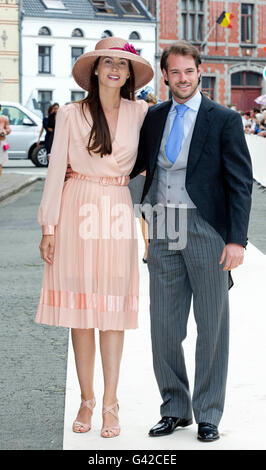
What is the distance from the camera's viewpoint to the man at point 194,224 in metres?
3.87

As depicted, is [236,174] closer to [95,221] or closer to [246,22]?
[95,221]

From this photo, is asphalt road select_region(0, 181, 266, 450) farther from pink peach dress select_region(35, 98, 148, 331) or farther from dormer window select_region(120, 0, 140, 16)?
dormer window select_region(120, 0, 140, 16)

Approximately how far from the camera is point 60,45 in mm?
55844

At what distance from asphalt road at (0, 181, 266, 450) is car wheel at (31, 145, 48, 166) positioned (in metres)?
17.1

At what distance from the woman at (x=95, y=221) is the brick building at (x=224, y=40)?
52149 millimetres

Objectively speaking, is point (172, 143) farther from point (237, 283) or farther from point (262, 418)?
point (237, 283)

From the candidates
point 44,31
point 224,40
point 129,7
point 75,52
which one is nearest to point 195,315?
point 44,31

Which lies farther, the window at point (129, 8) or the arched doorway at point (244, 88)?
the arched doorway at point (244, 88)

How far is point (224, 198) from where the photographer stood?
3.93m

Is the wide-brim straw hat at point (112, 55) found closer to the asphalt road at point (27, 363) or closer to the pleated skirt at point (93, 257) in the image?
the pleated skirt at point (93, 257)

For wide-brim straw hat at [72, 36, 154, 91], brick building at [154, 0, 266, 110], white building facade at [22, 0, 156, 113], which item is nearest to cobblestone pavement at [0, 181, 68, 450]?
wide-brim straw hat at [72, 36, 154, 91]

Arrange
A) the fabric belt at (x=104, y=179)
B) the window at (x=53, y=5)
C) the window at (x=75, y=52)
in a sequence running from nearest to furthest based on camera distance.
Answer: the fabric belt at (x=104, y=179) → the window at (x=75, y=52) → the window at (x=53, y=5)

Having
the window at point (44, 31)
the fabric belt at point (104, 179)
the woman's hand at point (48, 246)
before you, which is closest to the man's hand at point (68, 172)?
the fabric belt at point (104, 179)

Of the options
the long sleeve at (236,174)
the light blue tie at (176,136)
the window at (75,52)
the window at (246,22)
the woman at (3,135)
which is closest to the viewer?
the long sleeve at (236,174)
